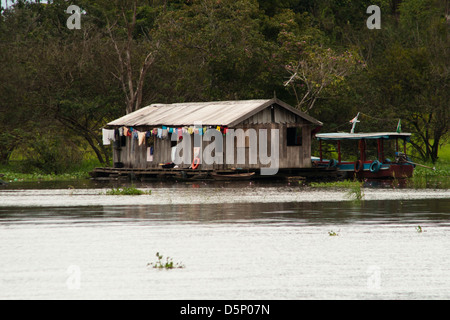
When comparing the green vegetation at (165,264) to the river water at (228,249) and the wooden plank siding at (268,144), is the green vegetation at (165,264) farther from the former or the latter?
the wooden plank siding at (268,144)

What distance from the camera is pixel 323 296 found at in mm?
10766

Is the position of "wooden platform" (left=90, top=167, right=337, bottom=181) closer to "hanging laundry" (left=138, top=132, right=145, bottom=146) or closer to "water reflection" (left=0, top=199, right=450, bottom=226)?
"hanging laundry" (left=138, top=132, right=145, bottom=146)

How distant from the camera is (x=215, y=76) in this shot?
→ 54.3m

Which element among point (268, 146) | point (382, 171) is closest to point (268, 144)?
point (268, 146)

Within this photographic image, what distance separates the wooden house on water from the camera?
43219 mm

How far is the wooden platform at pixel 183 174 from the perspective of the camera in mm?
41969

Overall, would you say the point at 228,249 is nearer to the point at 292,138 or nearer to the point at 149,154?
the point at 292,138

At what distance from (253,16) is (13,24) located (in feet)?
88.8

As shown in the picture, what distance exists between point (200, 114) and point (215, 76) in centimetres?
1013

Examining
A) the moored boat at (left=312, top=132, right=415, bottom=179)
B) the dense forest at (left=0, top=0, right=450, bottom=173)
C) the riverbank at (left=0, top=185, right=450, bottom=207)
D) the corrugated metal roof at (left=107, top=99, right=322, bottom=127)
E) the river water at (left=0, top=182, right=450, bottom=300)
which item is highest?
the dense forest at (left=0, top=0, right=450, bottom=173)

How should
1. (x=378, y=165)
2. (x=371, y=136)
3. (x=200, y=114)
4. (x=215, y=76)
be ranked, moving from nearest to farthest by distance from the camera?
1. (x=378, y=165)
2. (x=371, y=136)
3. (x=200, y=114)
4. (x=215, y=76)

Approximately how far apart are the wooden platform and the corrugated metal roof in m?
2.54

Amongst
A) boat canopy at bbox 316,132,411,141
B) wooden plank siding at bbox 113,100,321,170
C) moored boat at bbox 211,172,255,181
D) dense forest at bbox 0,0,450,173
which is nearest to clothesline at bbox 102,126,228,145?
wooden plank siding at bbox 113,100,321,170

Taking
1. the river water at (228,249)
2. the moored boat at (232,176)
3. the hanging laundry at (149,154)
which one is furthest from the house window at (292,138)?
the river water at (228,249)
